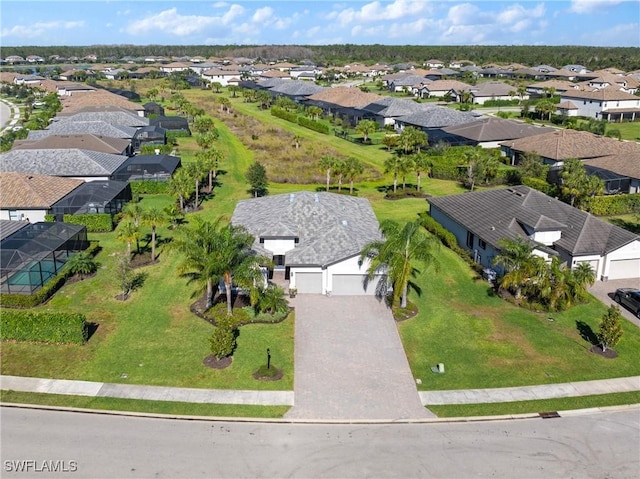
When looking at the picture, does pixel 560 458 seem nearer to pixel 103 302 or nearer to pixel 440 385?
pixel 440 385

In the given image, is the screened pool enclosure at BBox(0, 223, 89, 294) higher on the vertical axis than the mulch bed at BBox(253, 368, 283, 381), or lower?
higher

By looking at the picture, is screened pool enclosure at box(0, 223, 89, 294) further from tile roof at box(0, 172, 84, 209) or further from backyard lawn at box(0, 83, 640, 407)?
tile roof at box(0, 172, 84, 209)

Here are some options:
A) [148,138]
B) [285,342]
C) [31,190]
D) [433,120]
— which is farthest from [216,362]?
[433,120]

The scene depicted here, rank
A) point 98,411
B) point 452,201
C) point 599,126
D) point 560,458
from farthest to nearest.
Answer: point 599,126, point 452,201, point 98,411, point 560,458

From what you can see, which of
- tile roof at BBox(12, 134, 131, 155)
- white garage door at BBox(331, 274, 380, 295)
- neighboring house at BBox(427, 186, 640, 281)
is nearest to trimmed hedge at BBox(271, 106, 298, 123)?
tile roof at BBox(12, 134, 131, 155)

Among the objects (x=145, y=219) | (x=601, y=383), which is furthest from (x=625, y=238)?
(x=145, y=219)

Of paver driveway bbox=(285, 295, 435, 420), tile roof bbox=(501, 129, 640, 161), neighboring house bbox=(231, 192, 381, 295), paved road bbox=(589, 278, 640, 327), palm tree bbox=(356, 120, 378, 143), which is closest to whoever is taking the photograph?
paver driveway bbox=(285, 295, 435, 420)

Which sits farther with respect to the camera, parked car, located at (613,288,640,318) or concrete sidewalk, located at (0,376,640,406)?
parked car, located at (613,288,640,318)
